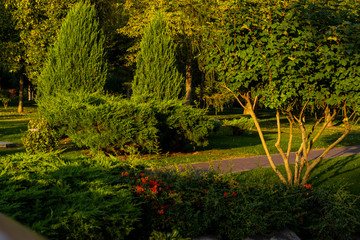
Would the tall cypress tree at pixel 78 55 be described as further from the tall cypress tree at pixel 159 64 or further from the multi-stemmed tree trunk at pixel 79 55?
the tall cypress tree at pixel 159 64

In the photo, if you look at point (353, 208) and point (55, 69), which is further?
point (55, 69)

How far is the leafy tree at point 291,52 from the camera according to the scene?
6621 mm

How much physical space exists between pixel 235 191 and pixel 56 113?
26.9ft

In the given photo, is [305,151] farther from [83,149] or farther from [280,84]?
[83,149]

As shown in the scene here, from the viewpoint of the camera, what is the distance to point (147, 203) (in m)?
5.07

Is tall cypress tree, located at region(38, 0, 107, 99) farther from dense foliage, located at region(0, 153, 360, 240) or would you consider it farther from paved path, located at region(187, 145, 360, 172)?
dense foliage, located at region(0, 153, 360, 240)

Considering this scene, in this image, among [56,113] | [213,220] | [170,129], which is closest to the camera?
[213,220]

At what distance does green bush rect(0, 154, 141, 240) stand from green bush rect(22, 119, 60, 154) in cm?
769

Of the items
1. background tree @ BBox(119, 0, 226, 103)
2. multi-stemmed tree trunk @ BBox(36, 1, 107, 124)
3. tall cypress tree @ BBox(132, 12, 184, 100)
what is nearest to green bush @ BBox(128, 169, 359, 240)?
tall cypress tree @ BBox(132, 12, 184, 100)

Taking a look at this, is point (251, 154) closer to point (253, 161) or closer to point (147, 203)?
point (253, 161)

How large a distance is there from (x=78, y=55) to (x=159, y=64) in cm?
371

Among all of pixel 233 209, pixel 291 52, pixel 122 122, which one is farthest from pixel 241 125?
pixel 233 209

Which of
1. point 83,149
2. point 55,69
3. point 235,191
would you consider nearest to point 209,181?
point 235,191

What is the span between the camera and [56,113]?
40.7 feet
